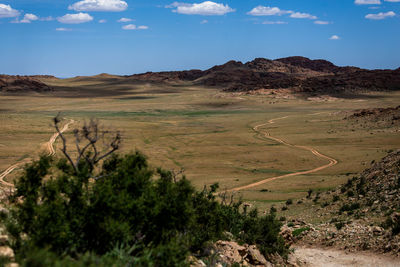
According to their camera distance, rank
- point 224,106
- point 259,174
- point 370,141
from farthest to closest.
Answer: point 224,106 → point 370,141 → point 259,174

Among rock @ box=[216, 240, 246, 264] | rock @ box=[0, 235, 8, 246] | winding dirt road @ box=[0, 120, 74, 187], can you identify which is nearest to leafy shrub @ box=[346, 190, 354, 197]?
rock @ box=[216, 240, 246, 264]

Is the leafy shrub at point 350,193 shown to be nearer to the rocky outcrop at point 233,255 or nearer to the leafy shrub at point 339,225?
the leafy shrub at point 339,225

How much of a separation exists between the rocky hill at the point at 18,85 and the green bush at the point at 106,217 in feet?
514

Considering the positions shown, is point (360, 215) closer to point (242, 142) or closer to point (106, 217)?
point (106, 217)

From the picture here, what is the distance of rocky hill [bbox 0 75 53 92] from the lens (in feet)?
515

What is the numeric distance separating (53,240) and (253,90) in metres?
135

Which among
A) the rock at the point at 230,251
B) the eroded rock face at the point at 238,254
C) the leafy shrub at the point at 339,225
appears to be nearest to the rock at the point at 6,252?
the eroded rock face at the point at 238,254

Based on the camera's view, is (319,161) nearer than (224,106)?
Yes

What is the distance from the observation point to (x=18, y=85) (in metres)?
162

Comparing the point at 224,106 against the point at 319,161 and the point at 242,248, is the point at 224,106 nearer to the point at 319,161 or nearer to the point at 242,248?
the point at 319,161

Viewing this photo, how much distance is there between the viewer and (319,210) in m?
24.5

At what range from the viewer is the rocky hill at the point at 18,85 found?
157038 millimetres

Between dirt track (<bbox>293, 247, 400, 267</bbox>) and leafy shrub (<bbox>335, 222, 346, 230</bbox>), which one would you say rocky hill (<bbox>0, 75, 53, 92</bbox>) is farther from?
dirt track (<bbox>293, 247, 400, 267</bbox>)

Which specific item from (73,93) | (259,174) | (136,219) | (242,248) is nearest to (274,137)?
(259,174)
